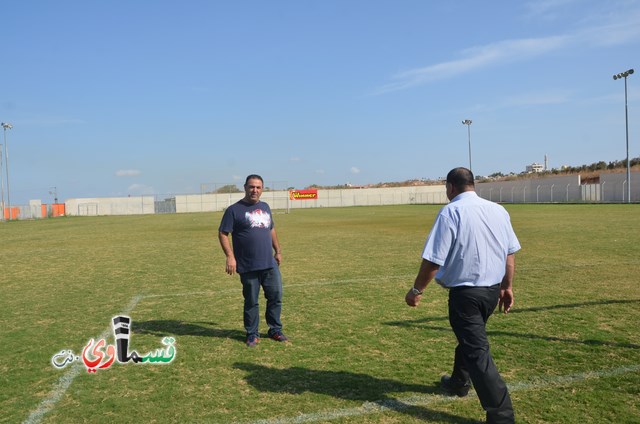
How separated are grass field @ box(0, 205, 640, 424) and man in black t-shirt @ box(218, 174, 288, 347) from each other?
48 centimetres

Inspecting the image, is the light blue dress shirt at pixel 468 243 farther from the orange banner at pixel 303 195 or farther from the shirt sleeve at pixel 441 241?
the orange banner at pixel 303 195

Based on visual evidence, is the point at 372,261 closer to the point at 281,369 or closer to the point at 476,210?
the point at 281,369

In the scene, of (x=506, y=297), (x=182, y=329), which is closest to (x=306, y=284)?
(x=182, y=329)

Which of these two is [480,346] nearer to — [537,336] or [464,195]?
[464,195]

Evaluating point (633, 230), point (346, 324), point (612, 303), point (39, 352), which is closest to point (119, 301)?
point (39, 352)

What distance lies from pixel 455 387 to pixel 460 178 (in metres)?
1.81

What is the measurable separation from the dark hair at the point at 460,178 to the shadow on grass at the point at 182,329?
3413 millimetres

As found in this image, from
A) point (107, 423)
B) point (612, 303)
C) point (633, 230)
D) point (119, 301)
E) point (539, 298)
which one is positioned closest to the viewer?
point (107, 423)

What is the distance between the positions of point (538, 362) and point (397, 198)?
76.2 metres

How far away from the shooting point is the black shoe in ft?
13.3

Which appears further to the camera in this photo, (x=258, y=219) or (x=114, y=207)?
(x=114, y=207)

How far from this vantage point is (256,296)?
559 centimetres

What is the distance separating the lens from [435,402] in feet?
12.8
